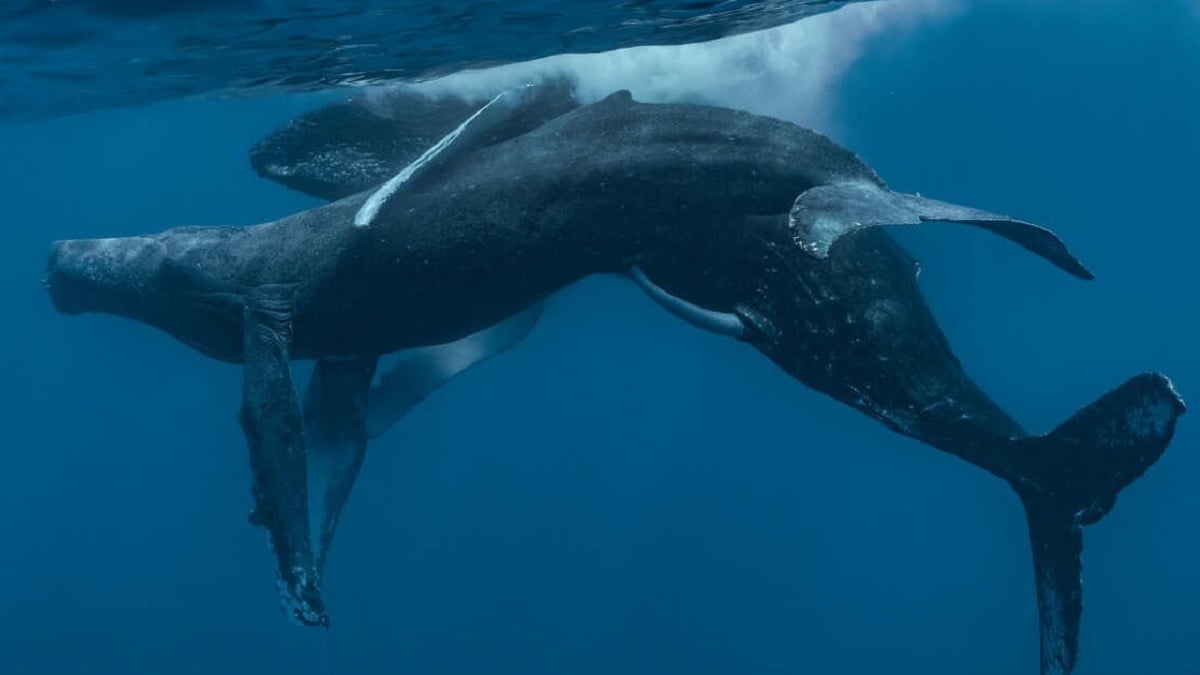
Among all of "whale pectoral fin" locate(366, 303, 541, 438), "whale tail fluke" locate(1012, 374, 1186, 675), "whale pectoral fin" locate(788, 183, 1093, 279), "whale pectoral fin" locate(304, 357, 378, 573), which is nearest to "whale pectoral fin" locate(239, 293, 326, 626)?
"whale pectoral fin" locate(304, 357, 378, 573)

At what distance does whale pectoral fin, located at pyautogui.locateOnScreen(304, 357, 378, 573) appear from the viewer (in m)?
10.6

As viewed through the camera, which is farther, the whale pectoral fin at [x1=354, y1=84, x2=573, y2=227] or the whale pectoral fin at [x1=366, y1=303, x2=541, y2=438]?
the whale pectoral fin at [x1=366, y1=303, x2=541, y2=438]

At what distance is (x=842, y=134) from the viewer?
21.7 meters

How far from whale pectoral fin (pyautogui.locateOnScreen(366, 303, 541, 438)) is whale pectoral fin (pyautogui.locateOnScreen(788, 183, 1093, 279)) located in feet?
14.1

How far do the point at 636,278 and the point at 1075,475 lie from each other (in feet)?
13.8

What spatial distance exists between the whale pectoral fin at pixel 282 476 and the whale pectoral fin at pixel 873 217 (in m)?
5.03

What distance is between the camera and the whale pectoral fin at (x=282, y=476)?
29.4 feet

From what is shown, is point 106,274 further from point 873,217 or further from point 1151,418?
point 1151,418

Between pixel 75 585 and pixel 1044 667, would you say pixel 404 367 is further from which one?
pixel 75 585

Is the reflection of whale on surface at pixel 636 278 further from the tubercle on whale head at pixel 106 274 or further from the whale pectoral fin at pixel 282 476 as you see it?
the tubercle on whale head at pixel 106 274

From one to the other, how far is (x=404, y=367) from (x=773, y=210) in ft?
15.9

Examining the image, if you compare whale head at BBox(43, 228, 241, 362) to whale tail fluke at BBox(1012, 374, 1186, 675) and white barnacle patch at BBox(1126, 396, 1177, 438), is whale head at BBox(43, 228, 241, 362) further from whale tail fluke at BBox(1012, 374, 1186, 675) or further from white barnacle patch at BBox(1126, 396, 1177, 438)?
white barnacle patch at BBox(1126, 396, 1177, 438)

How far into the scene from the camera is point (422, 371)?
11.5 meters

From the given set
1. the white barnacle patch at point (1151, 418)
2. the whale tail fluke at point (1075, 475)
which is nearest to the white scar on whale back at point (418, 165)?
the whale tail fluke at point (1075, 475)
